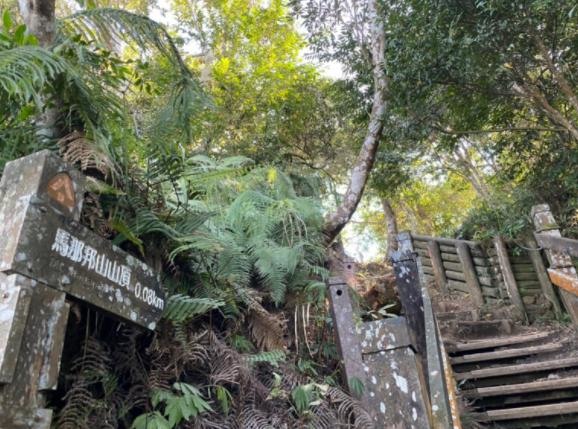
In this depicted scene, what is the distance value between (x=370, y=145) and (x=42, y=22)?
4.29m

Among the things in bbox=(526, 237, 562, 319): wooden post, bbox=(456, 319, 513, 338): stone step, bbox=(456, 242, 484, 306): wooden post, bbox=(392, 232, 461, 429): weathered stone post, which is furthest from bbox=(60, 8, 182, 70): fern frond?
bbox=(456, 242, 484, 306): wooden post

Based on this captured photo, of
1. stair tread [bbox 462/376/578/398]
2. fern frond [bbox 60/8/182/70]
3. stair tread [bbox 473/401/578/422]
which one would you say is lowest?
stair tread [bbox 473/401/578/422]

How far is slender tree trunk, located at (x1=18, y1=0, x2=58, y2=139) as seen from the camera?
2.18 m

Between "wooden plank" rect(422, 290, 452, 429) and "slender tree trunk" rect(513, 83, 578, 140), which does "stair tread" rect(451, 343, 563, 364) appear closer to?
"slender tree trunk" rect(513, 83, 578, 140)

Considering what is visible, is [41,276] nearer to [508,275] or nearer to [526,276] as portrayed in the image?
[508,275]

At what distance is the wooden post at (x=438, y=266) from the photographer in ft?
27.2

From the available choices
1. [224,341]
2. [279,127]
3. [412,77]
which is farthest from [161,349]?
[279,127]

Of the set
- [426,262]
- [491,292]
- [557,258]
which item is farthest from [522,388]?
[426,262]

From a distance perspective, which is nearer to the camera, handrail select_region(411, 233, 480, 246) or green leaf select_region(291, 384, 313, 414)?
green leaf select_region(291, 384, 313, 414)

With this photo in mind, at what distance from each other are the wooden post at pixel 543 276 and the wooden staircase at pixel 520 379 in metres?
0.79

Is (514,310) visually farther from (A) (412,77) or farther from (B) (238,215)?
(B) (238,215)

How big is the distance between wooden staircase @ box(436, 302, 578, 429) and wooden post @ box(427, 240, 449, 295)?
2.62 m

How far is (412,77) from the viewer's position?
5156 millimetres

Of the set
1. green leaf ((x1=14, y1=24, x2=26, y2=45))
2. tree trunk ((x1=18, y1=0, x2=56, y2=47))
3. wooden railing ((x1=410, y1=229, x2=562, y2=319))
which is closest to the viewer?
green leaf ((x1=14, y1=24, x2=26, y2=45))
